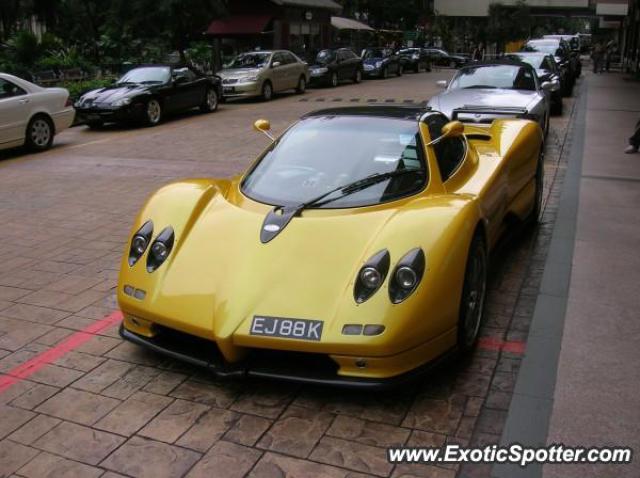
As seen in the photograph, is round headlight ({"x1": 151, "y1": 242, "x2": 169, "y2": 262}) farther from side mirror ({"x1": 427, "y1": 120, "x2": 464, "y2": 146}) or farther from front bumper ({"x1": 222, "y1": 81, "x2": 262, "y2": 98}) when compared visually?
front bumper ({"x1": 222, "y1": 81, "x2": 262, "y2": 98})

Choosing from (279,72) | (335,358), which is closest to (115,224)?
(335,358)

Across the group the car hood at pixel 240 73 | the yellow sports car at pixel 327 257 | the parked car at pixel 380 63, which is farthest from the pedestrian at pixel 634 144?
the parked car at pixel 380 63

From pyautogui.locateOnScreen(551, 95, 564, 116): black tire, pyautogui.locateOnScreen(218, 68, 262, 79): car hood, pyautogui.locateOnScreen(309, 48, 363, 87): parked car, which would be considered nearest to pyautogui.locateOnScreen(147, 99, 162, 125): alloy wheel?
pyautogui.locateOnScreen(218, 68, 262, 79): car hood

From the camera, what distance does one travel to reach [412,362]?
3494 mm

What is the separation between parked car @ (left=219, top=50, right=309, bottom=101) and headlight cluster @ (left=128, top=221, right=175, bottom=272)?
1695cm

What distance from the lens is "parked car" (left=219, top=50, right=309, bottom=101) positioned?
20.8m

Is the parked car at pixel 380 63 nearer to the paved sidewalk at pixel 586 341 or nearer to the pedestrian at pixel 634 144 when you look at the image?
the pedestrian at pixel 634 144

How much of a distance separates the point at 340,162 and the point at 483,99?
6.78 m

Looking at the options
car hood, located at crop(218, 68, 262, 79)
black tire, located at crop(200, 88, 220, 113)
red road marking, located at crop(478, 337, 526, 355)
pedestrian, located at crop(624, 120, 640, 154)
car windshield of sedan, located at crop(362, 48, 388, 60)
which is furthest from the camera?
car windshield of sedan, located at crop(362, 48, 388, 60)

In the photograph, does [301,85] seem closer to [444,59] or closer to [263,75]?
[263,75]

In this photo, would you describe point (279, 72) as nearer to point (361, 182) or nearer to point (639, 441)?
point (361, 182)

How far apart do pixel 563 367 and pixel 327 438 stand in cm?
147

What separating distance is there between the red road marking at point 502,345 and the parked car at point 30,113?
9.79 m

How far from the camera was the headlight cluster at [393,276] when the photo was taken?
351 cm
